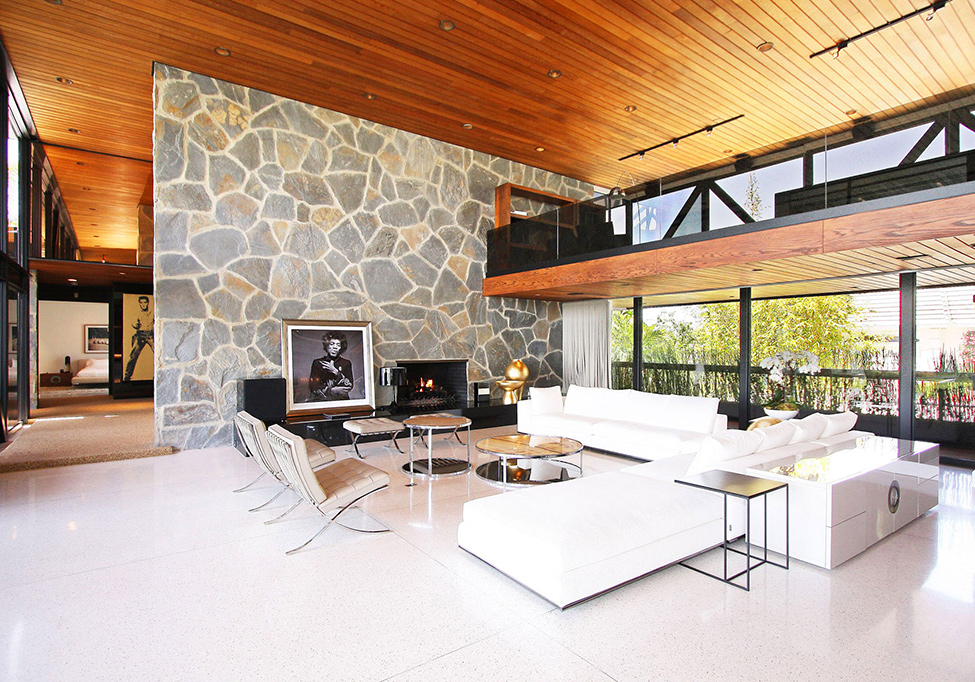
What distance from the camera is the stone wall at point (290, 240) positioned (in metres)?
6.46

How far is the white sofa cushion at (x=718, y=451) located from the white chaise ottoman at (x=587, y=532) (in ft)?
0.70

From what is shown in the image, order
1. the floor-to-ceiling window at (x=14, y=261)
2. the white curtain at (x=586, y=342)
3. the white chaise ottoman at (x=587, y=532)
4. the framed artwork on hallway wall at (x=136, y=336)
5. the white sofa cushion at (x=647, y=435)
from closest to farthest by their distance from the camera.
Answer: the white chaise ottoman at (x=587, y=532) < the white sofa cushion at (x=647, y=435) < the floor-to-ceiling window at (x=14, y=261) < the white curtain at (x=586, y=342) < the framed artwork on hallway wall at (x=136, y=336)

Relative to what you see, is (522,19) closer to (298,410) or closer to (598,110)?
(598,110)

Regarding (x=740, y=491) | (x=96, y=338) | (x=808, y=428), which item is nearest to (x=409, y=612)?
(x=740, y=491)

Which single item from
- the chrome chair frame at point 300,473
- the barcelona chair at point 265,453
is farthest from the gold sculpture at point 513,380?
the chrome chair frame at point 300,473

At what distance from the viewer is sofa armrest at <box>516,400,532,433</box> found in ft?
24.0

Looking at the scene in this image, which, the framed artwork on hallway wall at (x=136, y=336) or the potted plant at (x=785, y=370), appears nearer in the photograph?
the potted plant at (x=785, y=370)

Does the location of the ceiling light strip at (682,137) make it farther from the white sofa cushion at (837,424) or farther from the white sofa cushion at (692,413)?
the white sofa cushion at (837,424)

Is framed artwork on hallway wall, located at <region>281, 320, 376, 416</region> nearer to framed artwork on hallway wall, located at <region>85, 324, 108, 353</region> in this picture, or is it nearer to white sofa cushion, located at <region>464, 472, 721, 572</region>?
white sofa cushion, located at <region>464, 472, 721, 572</region>

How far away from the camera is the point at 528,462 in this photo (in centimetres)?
592

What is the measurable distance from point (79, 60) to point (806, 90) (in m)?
8.71

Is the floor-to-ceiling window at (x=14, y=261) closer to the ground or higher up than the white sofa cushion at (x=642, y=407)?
higher up

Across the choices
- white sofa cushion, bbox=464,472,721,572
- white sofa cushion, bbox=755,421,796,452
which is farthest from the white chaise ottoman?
white sofa cushion, bbox=755,421,796,452

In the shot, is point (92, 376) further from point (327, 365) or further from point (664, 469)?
point (664, 469)
